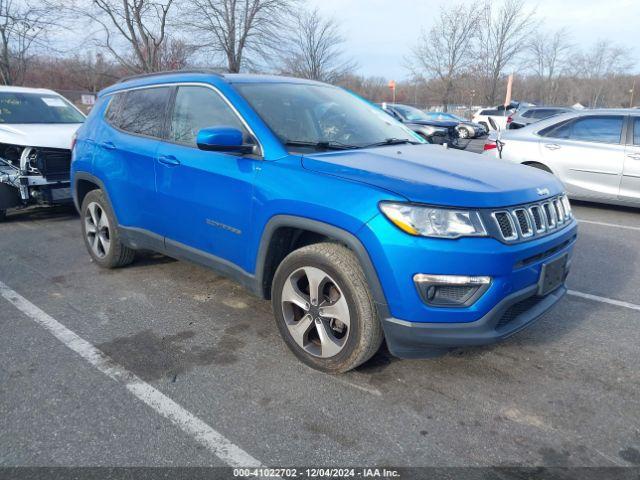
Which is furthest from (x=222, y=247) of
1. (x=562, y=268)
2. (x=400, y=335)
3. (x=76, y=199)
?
(x=76, y=199)

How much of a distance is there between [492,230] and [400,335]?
706mm

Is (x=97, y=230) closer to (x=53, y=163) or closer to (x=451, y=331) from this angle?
(x=53, y=163)

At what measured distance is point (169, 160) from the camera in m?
3.72

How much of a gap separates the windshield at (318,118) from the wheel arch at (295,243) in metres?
0.57

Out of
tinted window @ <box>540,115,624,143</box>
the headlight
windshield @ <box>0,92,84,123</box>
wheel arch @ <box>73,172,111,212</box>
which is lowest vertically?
wheel arch @ <box>73,172,111,212</box>

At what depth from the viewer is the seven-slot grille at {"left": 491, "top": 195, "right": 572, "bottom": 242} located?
8.54 ft

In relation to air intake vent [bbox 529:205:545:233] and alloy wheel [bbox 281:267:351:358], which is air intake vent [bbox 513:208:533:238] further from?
alloy wheel [bbox 281:267:351:358]

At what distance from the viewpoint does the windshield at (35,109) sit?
7.50 meters

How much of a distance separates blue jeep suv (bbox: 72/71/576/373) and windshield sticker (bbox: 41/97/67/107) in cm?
463

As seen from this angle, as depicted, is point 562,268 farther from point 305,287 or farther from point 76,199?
point 76,199

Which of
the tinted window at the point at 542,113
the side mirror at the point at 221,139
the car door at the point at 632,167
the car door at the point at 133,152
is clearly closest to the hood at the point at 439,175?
the side mirror at the point at 221,139

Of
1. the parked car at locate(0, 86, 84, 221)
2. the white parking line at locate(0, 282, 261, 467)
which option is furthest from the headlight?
the parked car at locate(0, 86, 84, 221)

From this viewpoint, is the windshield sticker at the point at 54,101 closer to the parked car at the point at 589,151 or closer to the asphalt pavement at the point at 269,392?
the asphalt pavement at the point at 269,392

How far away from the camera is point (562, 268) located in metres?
3.03
